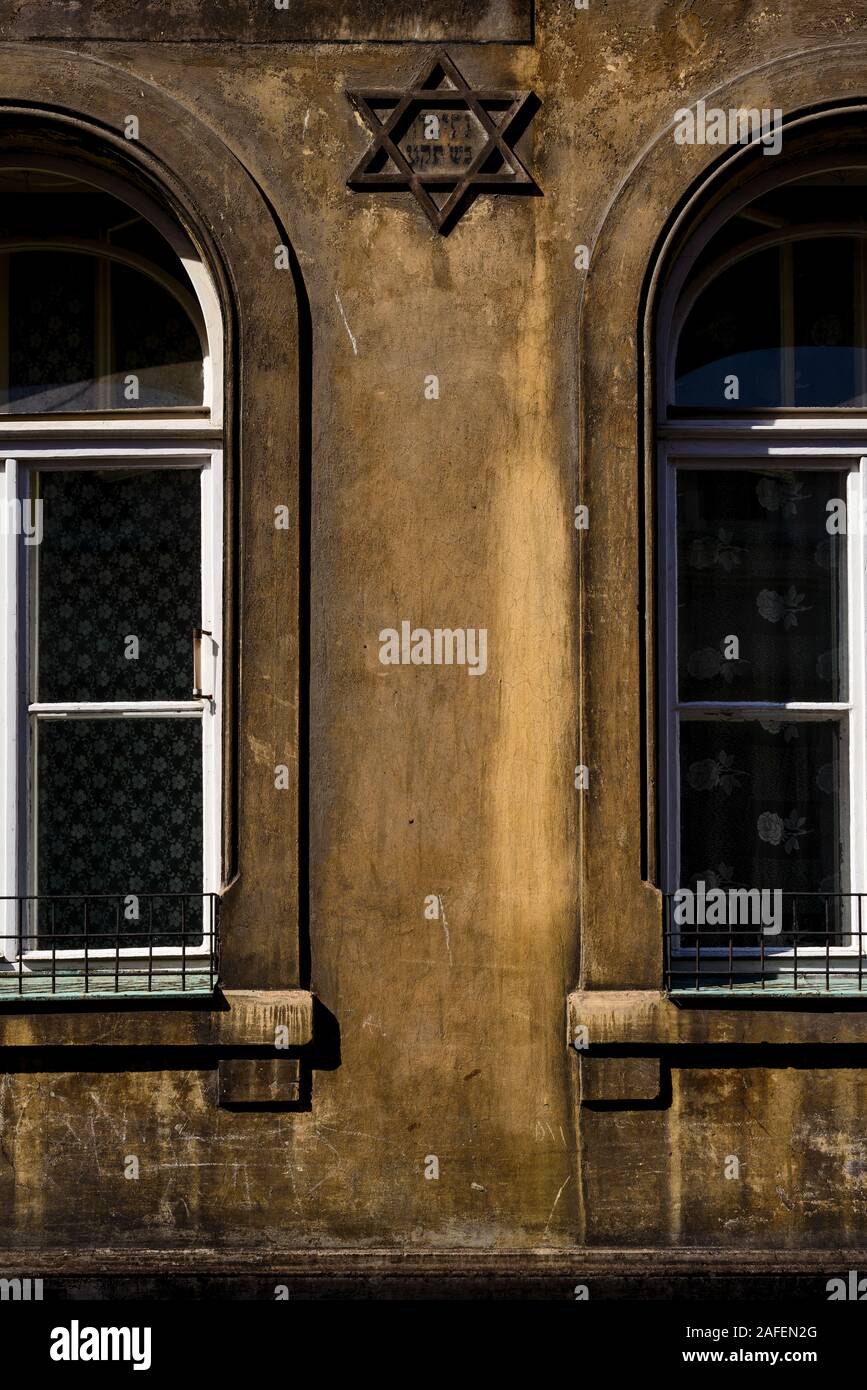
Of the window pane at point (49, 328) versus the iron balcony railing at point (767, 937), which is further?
the window pane at point (49, 328)

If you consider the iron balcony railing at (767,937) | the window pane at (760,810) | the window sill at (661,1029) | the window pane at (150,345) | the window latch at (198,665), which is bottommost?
the window sill at (661,1029)

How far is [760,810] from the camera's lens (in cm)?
506

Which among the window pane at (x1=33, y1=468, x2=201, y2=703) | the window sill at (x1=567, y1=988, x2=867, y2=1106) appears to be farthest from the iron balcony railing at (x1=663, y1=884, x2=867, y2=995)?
the window pane at (x1=33, y1=468, x2=201, y2=703)

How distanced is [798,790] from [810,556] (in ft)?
2.76

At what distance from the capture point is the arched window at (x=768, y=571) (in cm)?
499

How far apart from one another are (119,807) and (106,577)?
822 millimetres

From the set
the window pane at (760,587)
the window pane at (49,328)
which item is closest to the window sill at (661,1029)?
the window pane at (760,587)

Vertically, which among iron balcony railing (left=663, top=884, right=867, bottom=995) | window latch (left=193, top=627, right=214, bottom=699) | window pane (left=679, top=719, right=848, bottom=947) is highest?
window latch (left=193, top=627, right=214, bottom=699)

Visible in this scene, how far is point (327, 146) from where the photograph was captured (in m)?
4.80

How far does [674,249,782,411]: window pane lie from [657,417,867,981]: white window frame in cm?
17

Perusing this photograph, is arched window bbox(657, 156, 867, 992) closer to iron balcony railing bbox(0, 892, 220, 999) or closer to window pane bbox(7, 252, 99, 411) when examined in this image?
iron balcony railing bbox(0, 892, 220, 999)

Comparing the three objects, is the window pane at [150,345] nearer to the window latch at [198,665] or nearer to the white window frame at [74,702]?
the white window frame at [74,702]

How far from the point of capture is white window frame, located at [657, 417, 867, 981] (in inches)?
195

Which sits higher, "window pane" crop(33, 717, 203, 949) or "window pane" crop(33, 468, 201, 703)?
"window pane" crop(33, 468, 201, 703)
